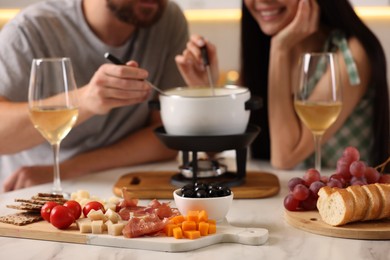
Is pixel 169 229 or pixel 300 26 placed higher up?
pixel 300 26

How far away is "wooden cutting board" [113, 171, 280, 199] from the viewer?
1.71 metres

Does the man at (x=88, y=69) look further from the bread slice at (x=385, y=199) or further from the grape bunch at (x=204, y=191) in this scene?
the bread slice at (x=385, y=199)

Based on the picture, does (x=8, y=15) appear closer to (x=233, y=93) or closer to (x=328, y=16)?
(x=328, y=16)

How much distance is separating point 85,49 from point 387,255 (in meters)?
1.39

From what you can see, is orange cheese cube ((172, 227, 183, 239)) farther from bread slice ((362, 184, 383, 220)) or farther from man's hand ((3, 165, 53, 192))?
man's hand ((3, 165, 53, 192))

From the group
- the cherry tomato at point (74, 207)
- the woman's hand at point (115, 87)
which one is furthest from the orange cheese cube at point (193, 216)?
the woman's hand at point (115, 87)

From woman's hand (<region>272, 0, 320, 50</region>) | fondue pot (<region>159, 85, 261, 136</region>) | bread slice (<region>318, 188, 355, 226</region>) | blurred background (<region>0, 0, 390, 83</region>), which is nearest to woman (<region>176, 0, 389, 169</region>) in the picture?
woman's hand (<region>272, 0, 320, 50</region>)

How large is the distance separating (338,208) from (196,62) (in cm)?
93

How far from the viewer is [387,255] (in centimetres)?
125

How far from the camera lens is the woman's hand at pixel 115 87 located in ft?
5.87

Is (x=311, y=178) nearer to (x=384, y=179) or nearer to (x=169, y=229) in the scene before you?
(x=384, y=179)

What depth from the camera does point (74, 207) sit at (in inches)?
55.7

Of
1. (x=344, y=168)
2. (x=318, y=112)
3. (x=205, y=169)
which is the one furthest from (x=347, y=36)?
(x=344, y=168)

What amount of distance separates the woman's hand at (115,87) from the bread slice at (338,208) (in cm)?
62
